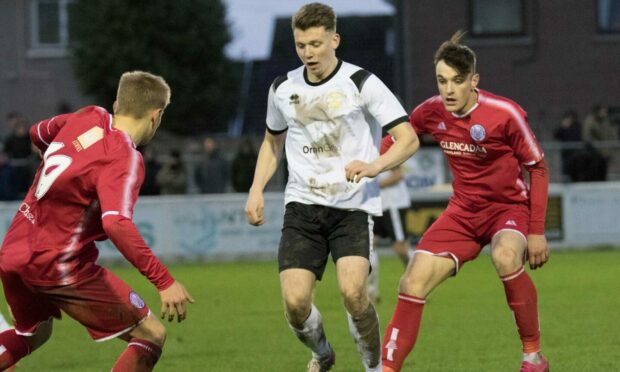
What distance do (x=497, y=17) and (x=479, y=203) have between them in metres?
23.6

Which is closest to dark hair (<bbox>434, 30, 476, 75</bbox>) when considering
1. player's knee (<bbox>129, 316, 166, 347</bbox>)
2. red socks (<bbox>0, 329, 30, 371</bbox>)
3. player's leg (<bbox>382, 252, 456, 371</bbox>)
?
player's leg (<bbox>382, 252, 456, 371</bbox>)

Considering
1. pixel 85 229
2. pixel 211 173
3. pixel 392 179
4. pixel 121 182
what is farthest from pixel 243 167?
pixel 121 182

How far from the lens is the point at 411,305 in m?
8.16

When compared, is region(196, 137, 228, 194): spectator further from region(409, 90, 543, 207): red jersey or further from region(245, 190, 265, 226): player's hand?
region(245, 190, 265, 226): player's hand

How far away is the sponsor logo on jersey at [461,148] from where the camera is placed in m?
8.42

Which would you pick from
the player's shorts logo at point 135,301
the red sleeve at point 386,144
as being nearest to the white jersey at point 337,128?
the red sleeve at point 386,144

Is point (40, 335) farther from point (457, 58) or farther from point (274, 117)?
point (457, 58)

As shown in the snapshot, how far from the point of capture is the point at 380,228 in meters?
14.8

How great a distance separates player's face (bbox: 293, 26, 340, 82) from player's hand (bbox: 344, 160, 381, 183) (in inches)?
30.4

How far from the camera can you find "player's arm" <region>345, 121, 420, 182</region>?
7545mm

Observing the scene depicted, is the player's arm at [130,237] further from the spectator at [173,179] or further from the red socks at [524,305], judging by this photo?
the spectator at [173,179]

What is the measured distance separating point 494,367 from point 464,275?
881cm

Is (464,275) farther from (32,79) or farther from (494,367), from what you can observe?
(32,79)

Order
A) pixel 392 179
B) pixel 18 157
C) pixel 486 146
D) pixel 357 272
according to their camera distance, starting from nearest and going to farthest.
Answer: pixel 357 272 < pixel 486 146 < pixel 392 179 < pixel 18 157
